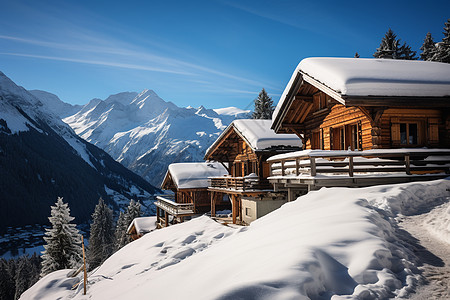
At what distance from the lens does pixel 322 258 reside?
4.35 metres

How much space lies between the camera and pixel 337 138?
1496cm

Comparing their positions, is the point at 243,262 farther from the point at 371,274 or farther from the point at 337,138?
the point at 337,138

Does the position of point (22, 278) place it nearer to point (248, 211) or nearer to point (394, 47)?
point (248, 211)

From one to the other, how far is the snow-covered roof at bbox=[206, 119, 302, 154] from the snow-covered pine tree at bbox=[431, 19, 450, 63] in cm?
2291

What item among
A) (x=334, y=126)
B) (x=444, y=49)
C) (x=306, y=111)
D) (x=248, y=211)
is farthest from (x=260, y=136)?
(x=444, y=49)

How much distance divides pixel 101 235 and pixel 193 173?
41.4 metres

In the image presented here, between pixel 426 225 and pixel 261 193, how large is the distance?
42.7ft

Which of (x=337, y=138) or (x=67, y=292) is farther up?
(x=337, y=138)

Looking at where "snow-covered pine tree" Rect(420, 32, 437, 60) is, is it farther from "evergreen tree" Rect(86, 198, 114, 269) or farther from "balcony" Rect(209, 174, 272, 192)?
"evergreen tree" Rect(86, 198, 114, 269)

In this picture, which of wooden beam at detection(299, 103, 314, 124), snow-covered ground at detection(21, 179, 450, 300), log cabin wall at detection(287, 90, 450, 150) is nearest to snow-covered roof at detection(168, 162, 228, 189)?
wooden beam at detection(299, 103, 314, 124)

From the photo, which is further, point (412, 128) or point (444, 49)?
point (444, 49)

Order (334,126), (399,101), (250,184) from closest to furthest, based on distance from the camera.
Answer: (399,101), (334,126), (250,184)

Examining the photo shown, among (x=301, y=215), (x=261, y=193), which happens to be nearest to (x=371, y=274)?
(x=301, y=215)

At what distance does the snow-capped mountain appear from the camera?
117906 mm
